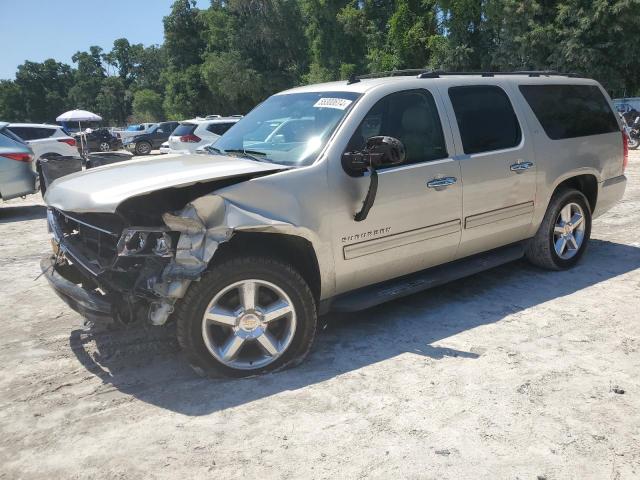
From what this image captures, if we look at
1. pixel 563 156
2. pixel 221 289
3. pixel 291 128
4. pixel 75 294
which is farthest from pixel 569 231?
pixel 75 294

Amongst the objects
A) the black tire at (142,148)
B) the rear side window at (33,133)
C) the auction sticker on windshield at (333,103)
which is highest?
the auction sticker on windshield at (333,103)

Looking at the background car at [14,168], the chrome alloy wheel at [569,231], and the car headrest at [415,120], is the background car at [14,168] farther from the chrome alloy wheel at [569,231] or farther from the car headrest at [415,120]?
the chrome alloy wheel at [569,231]

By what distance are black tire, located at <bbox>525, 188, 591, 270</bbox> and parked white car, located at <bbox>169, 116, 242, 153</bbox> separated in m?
11.9

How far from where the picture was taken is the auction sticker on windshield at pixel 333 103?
3.82m

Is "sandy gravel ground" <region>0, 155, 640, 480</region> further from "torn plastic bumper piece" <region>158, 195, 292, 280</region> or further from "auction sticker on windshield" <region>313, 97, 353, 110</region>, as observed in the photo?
"auction sticker on windshield" <region>313, 97, 353, 110</region>

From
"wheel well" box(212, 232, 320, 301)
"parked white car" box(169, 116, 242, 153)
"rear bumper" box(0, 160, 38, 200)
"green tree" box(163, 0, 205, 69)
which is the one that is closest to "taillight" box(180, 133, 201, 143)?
"parked white car" box(169, 116, 242, 153)

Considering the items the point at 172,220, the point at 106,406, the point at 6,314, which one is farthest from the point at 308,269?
the point at 6,314

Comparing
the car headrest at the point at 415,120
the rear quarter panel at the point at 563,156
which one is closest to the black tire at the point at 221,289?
the car headrest at the point at 415,120

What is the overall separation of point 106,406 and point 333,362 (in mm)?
1411

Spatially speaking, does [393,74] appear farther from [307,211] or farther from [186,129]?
[186,129]

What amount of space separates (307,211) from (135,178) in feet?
3.55

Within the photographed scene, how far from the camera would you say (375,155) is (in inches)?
131

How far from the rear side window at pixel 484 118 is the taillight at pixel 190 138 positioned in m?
12.7

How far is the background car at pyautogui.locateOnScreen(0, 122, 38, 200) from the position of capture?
927 cm
